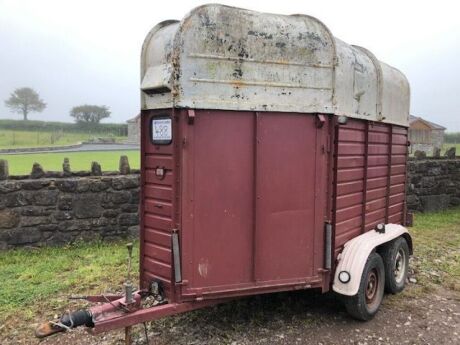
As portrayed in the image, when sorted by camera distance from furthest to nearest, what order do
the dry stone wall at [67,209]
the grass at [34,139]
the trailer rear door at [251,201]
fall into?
the grass at [34,139] < the dry stone wall at [67,209] < the trailer rear door at [251,201]

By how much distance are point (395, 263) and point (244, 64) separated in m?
3.48

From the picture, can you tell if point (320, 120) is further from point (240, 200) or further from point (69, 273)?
point (69, 273)

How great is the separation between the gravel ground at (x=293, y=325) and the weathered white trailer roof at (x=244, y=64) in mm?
2331

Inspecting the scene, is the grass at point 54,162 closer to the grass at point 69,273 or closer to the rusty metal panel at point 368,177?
the grass at point 69,273

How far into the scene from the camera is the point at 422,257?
7.95 metres

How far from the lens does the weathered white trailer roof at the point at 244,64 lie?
4.04 m

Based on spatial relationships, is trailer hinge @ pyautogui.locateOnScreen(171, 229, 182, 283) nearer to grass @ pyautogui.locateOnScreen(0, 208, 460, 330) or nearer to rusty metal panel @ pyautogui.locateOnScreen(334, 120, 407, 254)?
rusty metal panel @ pyautogui.locateOnScreen(334, 120, 407, 254)

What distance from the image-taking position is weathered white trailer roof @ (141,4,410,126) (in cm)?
404

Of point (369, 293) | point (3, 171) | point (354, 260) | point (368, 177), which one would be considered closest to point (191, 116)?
point (354, 260)

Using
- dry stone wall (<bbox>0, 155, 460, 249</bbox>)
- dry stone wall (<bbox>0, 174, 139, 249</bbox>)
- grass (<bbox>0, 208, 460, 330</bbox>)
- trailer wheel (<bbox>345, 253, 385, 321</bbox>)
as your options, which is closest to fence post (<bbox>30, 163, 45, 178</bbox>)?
dry stone wall (<bbox>0, 155, 460, 249</bbox>)

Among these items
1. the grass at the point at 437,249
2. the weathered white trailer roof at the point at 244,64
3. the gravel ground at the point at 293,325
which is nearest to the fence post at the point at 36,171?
the gravel ground at the point at 293,325

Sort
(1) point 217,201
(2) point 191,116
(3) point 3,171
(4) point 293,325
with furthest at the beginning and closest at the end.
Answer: (3) point 3,171
(4) point 293,325
(1) point 217,201
(2) point 191,116

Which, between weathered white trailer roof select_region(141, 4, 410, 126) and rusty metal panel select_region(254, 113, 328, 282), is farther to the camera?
rusty metal panel select_region(254, 113, 328, 282)

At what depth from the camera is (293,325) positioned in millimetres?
5004
